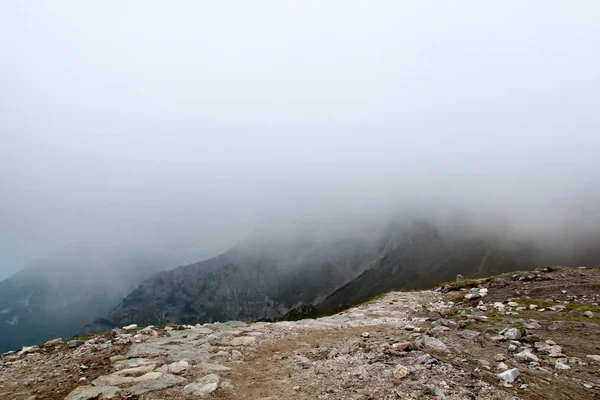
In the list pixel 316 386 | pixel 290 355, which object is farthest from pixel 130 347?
pixel 316 386

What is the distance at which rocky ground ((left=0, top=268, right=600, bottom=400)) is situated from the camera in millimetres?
8836

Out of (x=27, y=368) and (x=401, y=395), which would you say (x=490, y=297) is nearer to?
(x=401, y=395)

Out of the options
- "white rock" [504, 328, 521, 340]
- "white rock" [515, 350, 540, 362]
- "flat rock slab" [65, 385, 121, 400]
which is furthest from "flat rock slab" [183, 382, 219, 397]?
"white rock" [504, 328, 521, 340]

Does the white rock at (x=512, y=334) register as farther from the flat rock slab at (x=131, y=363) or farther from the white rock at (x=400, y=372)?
the flat rock slab at (x=131, y=363)

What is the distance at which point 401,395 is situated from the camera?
8.09 metres

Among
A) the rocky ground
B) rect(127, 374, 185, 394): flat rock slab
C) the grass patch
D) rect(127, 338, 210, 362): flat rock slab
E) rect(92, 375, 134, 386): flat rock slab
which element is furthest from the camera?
the grass patch

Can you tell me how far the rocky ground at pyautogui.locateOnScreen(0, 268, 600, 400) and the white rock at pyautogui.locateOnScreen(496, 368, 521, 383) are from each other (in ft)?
0.10

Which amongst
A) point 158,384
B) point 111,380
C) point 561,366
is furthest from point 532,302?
point 111,380

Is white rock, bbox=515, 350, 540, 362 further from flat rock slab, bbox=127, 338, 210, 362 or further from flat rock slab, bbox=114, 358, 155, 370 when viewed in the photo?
flat rock slab, bbox=114, 358, 155, 370

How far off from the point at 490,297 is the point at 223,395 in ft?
70.0

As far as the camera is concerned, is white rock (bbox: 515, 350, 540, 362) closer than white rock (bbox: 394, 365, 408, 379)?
No

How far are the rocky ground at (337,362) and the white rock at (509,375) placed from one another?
0.10 feet

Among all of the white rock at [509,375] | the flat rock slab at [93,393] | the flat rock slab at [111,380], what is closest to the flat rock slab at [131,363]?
the flat rock slab at [111,380]

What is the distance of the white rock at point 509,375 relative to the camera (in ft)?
28.6
